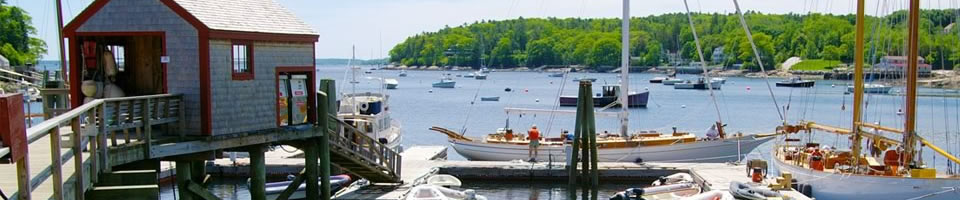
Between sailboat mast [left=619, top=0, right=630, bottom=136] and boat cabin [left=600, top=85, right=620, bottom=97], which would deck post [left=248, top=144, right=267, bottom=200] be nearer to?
sailboat mast [left=619, top=0, right=630, bottom=136]

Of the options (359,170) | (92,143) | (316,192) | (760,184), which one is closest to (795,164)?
(760,184)

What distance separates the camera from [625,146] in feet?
140

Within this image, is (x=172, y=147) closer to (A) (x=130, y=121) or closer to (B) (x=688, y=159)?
(A) (x=130, y=121)

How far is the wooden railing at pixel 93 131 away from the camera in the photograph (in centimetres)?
1148

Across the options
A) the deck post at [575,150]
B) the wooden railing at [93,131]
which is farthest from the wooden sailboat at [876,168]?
the wooden railing at [93,131]

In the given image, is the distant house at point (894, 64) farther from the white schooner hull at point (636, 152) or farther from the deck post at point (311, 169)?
the deck post at point (311, 169)

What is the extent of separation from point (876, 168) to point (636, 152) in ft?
45.2

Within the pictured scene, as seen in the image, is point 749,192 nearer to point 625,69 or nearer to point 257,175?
point 257,175

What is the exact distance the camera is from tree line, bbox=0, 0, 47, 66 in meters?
124

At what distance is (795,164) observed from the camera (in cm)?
3234

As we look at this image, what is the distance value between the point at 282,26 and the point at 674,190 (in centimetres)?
1378

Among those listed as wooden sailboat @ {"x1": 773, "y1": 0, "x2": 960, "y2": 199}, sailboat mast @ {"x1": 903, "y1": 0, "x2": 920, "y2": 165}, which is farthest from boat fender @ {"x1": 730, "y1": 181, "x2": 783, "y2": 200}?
sailboat mast @ {"x1": 903, "y1": 0, "x2": 920, "y2": 165}

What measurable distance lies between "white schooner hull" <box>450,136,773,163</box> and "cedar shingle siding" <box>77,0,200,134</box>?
22.9 meters

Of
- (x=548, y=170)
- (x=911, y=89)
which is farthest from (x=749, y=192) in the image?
(x=548, y=170)
